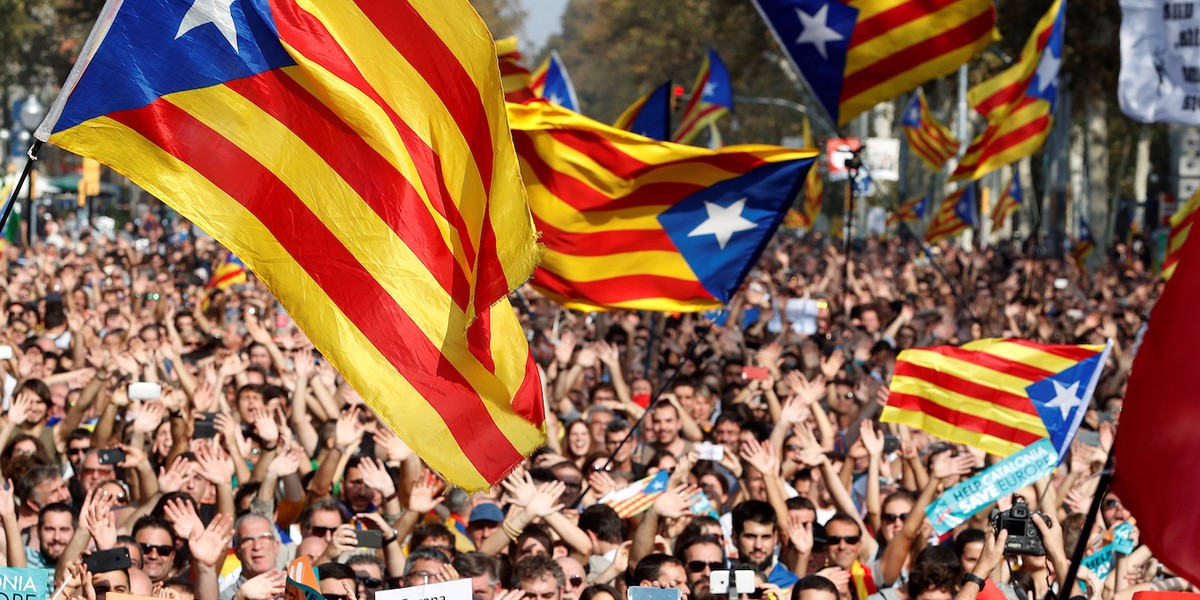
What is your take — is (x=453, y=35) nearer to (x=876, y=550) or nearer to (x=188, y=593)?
(x=188, y=593)

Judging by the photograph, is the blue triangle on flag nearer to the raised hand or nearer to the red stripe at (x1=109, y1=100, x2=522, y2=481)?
the raised hand

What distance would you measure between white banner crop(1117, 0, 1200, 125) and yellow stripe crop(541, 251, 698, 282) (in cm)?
420

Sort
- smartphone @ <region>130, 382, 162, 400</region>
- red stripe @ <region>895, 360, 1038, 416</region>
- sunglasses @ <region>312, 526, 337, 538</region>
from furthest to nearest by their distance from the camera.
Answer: smartphone @ <region>130, 382, 162, 400</region> < red stripe @ <region>895, 360, 1038, 416</region> < sunglasses @ <region>312, 526, 337, 538</region>

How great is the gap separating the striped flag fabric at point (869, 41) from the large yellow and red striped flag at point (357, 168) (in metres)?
6.24

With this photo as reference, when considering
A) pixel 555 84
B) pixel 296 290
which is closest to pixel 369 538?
pixel 296 290

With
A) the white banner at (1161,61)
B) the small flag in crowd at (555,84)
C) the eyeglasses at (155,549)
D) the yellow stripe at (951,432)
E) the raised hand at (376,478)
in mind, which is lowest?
the eyeglasses at (155,549)

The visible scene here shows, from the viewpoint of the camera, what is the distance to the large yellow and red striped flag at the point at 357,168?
5039 mm

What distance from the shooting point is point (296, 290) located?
5086 millimetres

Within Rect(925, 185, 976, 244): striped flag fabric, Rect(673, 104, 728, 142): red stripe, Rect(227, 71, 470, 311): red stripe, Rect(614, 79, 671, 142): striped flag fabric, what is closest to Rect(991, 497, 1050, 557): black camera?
Rect(227, 71, 470, 311): red stripe

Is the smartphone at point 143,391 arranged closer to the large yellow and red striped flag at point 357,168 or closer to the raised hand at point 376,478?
the raised hand at point 376,478

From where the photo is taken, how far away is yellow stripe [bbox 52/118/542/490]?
16.4 ft

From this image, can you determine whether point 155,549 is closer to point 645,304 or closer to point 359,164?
point 359,164

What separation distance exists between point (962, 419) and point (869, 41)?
135 inches

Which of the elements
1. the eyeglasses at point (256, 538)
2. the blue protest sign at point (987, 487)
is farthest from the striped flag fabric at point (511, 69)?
the eyeglasses at point (256, 538)
